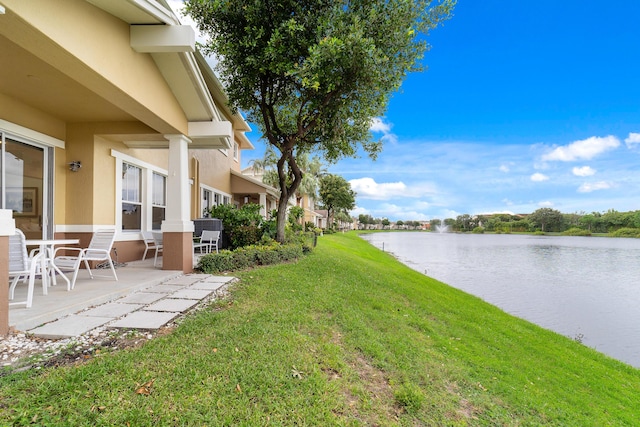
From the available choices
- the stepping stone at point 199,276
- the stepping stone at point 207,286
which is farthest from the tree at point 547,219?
the stepping stone at point 207,286

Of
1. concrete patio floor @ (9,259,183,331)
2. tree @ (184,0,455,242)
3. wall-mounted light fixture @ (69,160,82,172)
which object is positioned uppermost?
tree @ (184,0,455,242)

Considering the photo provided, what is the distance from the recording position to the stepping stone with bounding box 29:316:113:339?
3457mm

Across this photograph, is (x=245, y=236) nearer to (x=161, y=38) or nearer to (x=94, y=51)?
(x=161, y=38)

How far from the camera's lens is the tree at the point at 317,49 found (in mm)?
7383

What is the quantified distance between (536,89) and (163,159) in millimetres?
23612

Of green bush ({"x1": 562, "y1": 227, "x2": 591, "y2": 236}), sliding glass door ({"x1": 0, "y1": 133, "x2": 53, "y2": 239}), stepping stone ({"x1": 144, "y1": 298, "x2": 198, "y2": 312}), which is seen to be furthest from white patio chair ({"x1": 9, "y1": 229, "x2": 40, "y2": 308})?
green bush ({"x1": 562, "y1": 227, "x2": 591, "y2": 236})

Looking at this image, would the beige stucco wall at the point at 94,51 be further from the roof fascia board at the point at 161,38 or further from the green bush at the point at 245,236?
the green bush at the point at 245,236

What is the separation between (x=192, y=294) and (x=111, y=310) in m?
1.22

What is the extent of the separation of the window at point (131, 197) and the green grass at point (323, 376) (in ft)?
14.7

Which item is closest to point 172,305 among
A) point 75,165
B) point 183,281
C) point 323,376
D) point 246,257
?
point 183,281

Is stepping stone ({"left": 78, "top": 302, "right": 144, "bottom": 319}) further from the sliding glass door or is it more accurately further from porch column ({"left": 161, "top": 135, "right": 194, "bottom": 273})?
the sliding glass door

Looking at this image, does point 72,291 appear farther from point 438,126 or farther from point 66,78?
point 438,126

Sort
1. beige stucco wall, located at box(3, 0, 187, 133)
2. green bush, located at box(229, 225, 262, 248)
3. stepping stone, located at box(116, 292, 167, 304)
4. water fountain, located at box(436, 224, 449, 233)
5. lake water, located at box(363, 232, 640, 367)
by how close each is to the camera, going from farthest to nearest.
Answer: water fountain, located at box(436, 224, 449, 233)
green bush, located at box(229, 225, 262, 248)
lake water, located at box(363, 232, 640, 367)
stepping stone, located at box(116, 292, 167, 304)
beige stucco wall, located at box(3, 0, 187, 133)

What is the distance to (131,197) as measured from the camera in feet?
29.0
